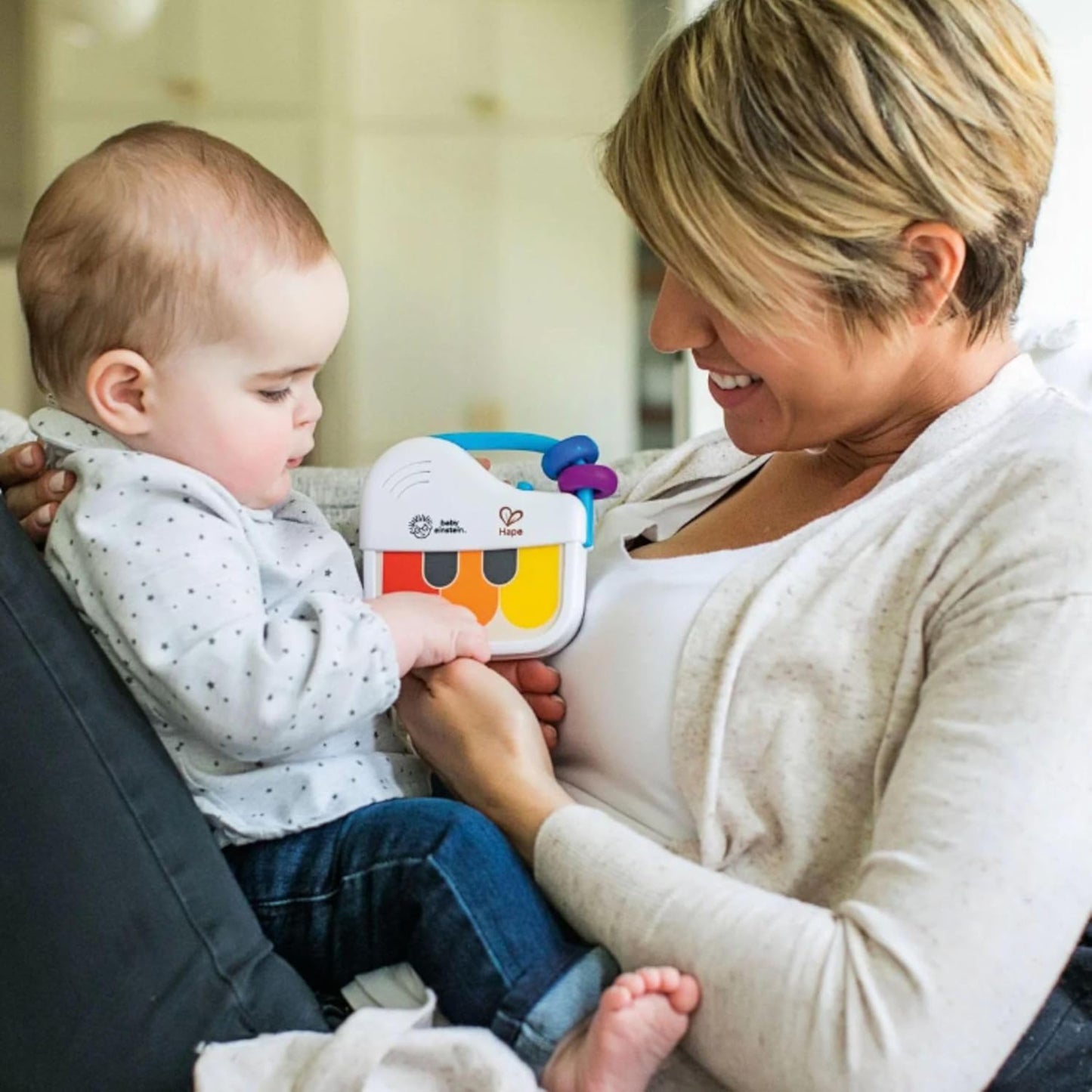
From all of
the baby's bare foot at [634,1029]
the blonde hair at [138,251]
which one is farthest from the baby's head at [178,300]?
the baby's bare foot at [634,1029]

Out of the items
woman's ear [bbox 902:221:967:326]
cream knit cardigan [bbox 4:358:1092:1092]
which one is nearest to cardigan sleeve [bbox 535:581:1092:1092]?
cream knit cardigan [bbox 4:358:1092:1092]

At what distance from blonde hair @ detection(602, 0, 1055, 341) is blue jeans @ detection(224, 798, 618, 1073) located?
1.46 feet

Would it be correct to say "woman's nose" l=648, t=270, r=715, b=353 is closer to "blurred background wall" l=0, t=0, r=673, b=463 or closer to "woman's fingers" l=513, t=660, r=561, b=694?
"woman's fingers" l=513, t=660, r=561, b=694

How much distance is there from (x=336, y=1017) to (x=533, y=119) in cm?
213

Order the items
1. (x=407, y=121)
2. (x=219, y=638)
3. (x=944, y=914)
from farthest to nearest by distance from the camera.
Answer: (x=407, y=121) < (x=219, y=638) < (x=944, y=914)

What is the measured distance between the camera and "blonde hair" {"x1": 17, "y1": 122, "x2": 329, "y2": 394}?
3.25ft

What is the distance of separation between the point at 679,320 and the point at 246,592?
0.40 metres

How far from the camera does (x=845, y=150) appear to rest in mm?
953

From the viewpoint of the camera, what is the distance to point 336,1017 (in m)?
0.98

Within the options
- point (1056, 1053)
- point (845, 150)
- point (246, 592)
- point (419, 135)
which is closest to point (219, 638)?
point (246, 592)

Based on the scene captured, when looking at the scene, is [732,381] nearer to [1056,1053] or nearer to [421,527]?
[421,527]

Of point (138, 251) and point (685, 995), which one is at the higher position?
point (138, 251)

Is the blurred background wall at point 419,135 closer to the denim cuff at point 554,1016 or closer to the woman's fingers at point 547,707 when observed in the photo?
the woman's fingers at point 547,707

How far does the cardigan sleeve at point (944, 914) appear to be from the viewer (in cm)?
78
